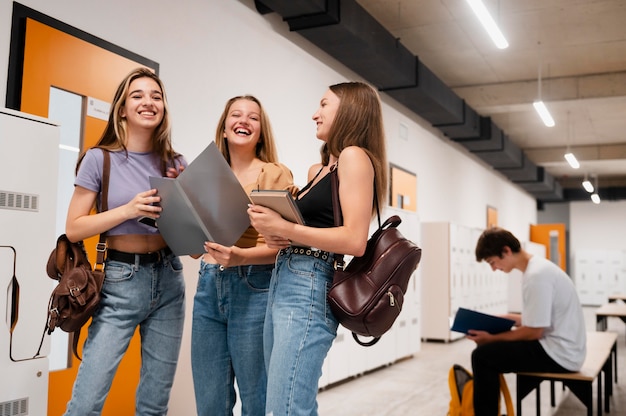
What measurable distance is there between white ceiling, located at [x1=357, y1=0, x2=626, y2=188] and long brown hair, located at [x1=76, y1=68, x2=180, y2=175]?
441 cm

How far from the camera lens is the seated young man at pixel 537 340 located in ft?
10.5

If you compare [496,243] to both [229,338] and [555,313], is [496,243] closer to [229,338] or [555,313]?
[555,313]

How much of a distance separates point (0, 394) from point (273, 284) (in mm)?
1167

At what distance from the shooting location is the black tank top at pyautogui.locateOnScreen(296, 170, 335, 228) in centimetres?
156

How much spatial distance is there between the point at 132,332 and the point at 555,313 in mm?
2511

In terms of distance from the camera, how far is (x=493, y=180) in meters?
13.1

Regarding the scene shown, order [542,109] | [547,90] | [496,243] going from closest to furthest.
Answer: [496,243]
[542,109]
[547,90]

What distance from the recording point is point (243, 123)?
1982 millimetres

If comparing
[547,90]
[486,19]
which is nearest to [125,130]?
[486,19]

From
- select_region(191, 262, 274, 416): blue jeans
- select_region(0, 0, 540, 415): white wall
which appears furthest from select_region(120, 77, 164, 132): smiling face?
select_region(0, 0, 540, 415): white wall

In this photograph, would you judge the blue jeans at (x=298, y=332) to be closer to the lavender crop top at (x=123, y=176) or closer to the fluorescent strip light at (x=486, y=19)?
the lavender crop top at (x=123, y=176)

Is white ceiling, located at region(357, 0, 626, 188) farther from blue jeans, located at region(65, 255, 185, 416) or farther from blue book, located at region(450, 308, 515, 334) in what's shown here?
blue jeans, located at region(65, 255, 185, 416)

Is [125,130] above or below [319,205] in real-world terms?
above

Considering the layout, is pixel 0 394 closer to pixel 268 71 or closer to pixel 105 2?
pixel 105 2
